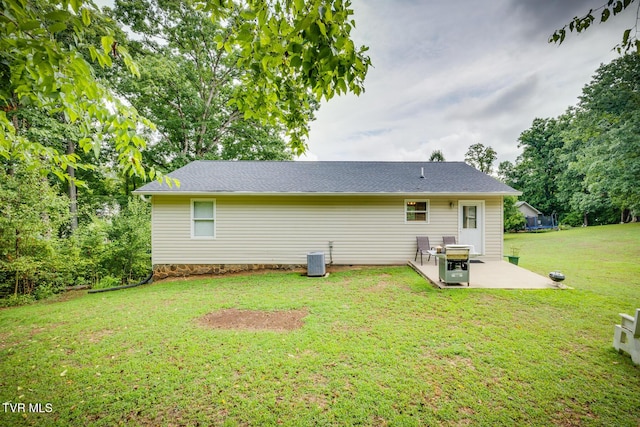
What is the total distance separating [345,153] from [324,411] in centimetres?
2024

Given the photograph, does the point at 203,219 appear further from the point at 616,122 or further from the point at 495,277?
the point at 616,122

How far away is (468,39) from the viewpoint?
29.6 feet

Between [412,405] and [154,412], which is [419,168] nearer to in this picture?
[412,405]

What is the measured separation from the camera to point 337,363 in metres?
3.25

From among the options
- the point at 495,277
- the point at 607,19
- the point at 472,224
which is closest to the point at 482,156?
the point at 472,224

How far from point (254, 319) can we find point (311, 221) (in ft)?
16.0

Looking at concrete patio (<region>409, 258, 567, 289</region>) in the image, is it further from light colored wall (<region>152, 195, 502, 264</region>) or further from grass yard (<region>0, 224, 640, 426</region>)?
light colored wall (<region>152, 195, 502, 264</region>)

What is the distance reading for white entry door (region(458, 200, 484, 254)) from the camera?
9.19m

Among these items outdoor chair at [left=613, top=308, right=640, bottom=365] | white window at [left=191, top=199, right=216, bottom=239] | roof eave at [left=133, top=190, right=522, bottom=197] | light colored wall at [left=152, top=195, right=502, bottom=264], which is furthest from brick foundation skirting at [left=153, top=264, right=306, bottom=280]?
outdoor chair at [left=613, top=308, right=640, bottom=365]

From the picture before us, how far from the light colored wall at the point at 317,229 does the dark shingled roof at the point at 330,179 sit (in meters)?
0.44

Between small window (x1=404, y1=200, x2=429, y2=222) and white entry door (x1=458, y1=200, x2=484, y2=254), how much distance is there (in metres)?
1.27

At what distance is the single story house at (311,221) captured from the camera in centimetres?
880

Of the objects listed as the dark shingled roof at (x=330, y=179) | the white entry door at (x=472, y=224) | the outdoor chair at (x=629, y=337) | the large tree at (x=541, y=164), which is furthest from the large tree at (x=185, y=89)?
the large tree at (x=541, y=164)

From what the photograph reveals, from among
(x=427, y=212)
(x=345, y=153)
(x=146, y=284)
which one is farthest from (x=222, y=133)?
(x=427, y=212)
